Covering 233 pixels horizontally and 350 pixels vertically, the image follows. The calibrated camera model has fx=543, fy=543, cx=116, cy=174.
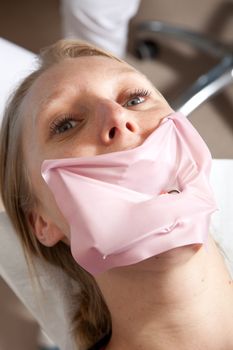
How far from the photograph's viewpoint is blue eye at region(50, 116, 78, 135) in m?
0.94

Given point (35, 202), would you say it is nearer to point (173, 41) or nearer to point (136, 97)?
point (136, 97)

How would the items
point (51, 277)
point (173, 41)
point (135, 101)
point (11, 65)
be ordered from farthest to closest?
1. point (173, 41)
2. point (11, 65)
3. point (51, 277)
4. point (135, 101)

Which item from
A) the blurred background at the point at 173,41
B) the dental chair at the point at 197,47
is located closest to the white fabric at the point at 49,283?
the blurred background at the point at 173,41

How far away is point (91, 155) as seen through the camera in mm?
855

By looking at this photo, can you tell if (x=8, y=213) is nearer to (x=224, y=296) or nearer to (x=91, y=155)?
(x=91, y=155)

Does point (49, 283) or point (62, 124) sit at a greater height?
point (62, 124)

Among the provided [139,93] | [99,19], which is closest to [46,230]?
[139,93]

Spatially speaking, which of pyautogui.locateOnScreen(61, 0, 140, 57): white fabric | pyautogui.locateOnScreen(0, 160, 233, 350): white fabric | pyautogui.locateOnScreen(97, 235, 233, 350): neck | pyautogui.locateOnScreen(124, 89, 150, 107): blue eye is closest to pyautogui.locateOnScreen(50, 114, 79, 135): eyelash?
pyautogui.locateOnScreen(124, 89, 150, 107): blue eye

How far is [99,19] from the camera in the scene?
1.78 meters

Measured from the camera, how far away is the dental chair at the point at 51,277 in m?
1.21

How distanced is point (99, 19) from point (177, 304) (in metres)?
1.13

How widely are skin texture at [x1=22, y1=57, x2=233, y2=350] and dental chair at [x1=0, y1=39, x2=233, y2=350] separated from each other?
0.21 m

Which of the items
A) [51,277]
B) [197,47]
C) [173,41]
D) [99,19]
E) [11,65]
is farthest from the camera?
[173,41]

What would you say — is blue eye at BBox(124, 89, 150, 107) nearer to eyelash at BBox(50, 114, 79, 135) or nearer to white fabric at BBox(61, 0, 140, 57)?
eyelash at BBox(50, 114, 79, 135)
